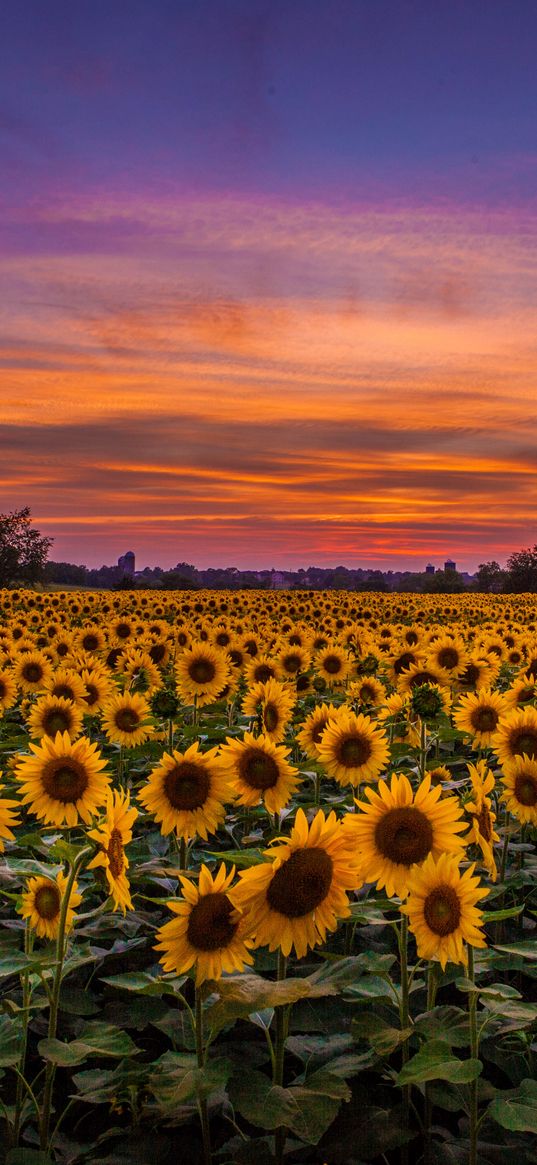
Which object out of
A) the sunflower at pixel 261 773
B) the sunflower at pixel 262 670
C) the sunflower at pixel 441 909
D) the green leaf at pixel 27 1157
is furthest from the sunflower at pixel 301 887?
the sunflower at pixel 262 670

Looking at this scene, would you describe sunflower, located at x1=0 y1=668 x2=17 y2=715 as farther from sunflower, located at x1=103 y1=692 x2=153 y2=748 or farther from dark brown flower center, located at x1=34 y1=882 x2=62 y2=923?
dark brown flower center, located at x1=34 y1=882 x2=62 y2=923

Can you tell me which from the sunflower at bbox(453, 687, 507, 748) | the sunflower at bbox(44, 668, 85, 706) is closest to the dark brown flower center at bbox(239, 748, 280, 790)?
→ the sunflower at bbox(453, 687, 507, 748)

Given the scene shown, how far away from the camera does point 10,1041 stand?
3.91m

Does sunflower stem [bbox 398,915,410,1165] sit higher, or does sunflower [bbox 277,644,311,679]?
sunflower [bbox 277,644,311,679]

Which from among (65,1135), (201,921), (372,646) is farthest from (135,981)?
(372,646)

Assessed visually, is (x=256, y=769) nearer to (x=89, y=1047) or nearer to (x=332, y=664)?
(x=89, y=1047)

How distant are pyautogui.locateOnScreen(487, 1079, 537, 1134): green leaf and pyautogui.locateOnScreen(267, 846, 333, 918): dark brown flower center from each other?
1.06m

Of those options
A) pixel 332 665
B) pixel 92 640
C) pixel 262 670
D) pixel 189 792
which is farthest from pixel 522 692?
pixel 92 640

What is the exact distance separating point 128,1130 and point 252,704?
4669 mm

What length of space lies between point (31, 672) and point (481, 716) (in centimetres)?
665

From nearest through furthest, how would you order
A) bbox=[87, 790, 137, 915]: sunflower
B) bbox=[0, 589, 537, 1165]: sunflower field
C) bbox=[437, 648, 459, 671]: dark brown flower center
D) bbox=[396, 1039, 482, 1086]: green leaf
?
bbox=[396, 1039, 482, 1086]: green leaf → bbox=[0, 589, 537, 1165]: sunflower field → bbox=[87, 790, 137, 915]: sunflower → bbox=[437, 648, 459, 671]: dark brown flower center

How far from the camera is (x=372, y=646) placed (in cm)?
1470

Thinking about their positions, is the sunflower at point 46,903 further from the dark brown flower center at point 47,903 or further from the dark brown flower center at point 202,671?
the dark brown flower center at point 202,671

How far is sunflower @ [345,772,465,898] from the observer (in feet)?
12.5
